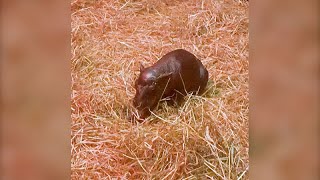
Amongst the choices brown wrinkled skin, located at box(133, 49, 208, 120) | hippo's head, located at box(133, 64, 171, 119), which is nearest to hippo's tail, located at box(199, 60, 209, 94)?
brown wrinkled skin, located at box(133, 49, 208, 120)

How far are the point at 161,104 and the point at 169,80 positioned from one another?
0.05 meters

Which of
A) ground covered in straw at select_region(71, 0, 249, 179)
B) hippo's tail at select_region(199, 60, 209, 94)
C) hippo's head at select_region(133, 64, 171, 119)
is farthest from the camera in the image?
hippo's tail at select_region(199, 60, 209, 94)

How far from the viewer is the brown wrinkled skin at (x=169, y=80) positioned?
886mm

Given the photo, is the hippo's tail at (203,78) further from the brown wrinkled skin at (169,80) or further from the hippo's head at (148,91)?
the hippo's head at (148,91)

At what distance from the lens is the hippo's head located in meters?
0.88

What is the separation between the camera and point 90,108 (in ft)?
2.98

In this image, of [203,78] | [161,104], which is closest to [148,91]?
[161,104]

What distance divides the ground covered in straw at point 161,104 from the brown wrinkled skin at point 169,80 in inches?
0.9

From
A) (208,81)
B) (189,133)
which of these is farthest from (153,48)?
(189,133)

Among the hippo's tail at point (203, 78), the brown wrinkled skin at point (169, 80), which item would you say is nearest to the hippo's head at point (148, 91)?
the brown wrinkled skin at point (169, 80)

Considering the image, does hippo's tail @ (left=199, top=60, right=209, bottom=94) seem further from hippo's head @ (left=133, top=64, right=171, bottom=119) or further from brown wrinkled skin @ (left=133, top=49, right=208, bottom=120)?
hippo's head @ (left=133, top=64, right=171, bottom=119)
